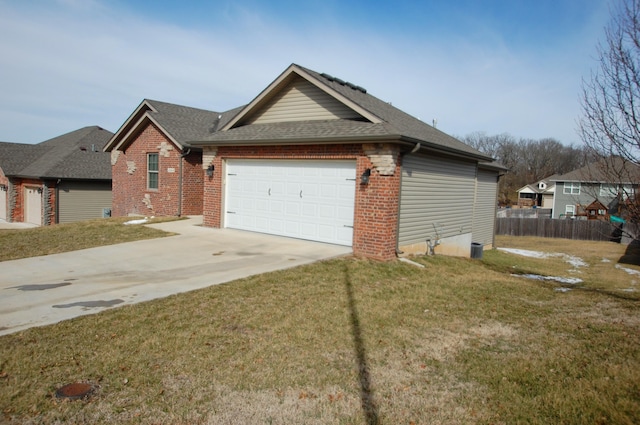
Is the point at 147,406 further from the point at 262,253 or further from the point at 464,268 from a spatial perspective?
the point at 464,268

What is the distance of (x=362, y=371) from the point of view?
4867 mm

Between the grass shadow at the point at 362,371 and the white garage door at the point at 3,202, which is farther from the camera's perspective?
the white garage door at the point at 3,202

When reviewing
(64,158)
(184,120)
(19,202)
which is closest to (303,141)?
(184,120)

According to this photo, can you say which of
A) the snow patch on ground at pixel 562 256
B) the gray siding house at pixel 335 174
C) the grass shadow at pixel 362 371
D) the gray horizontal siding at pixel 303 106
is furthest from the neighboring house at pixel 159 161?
the snow patch on ground at pixel 562 256

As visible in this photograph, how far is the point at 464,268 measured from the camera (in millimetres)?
11234

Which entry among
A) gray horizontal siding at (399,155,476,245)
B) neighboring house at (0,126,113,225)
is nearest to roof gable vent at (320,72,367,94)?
gray horizontal siding at (399,155,476,245)

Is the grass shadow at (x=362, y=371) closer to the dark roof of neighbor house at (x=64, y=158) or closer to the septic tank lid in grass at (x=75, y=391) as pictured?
the septic tank lid in grass at (x=75, y=391)

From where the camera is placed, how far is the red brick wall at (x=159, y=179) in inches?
708

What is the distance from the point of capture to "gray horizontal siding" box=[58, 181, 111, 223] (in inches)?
936

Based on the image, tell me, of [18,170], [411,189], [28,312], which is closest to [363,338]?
[28,312]

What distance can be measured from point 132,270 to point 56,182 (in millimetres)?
17786

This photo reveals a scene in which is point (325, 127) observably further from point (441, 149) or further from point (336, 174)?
point (441, 149)

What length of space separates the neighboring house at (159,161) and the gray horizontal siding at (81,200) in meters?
4.48

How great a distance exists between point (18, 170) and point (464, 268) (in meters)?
25.7
